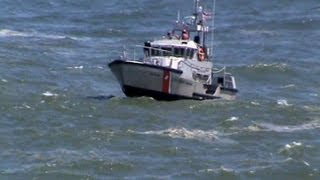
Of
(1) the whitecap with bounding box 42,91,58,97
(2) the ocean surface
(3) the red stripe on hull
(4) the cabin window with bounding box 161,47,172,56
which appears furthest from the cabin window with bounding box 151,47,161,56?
(1) the whitecap with bounding box 42,91,58,97

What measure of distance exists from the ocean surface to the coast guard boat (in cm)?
63

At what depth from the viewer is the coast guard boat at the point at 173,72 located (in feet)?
171

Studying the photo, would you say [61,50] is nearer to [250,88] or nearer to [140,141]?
[250,88]

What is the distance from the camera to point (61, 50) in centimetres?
6962

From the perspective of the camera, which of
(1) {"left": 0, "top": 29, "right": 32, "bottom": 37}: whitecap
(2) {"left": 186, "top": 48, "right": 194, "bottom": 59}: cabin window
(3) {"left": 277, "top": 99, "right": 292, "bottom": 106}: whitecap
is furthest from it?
(1) {"left": 0, "top": 29, "right": 32, "bottom": 37}: whitecap

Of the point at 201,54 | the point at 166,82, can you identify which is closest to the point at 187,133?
the point at 166,82

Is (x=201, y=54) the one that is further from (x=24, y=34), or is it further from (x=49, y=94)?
(x=24, y=34)

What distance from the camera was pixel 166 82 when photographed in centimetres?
5234

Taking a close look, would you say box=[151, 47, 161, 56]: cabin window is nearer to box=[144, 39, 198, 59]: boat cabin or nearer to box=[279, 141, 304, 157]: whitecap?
box=[144, 39, 198, 59]: boat cabin

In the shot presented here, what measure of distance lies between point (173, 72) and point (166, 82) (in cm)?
50

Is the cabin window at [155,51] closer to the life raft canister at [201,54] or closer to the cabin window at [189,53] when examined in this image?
the cabin window at [189,53]

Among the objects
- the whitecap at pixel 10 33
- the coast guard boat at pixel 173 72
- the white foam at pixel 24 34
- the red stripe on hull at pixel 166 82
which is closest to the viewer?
the red stripe on hull at pixel 166 82

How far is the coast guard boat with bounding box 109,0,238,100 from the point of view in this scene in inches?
2057

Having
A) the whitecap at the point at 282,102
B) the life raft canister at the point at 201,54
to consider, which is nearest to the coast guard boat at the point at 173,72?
the life raft canister at the point at 201,54
